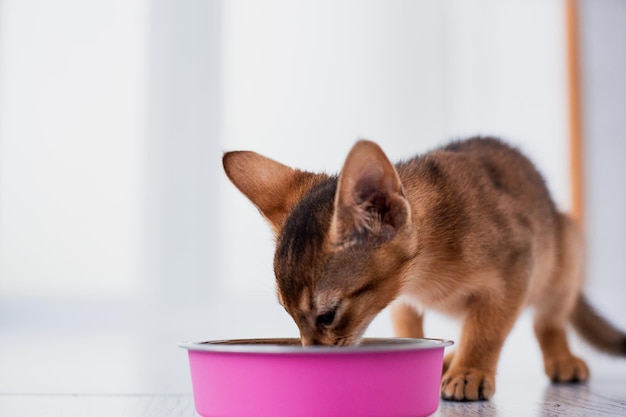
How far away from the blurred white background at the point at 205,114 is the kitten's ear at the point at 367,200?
2.59m

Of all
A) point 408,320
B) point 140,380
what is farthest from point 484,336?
point 140,380

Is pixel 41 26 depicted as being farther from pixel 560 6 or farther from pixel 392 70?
pixel 560 6

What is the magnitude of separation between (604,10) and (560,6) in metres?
0.34

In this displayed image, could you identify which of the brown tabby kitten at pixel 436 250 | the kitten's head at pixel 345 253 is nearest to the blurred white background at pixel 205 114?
the brown tabby kitten at pixel 436 250

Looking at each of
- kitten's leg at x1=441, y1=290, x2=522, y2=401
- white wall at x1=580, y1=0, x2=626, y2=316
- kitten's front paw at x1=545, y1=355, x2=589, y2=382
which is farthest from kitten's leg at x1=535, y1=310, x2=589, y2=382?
white wall at x1=580, y1=0, x2=626, y2=316

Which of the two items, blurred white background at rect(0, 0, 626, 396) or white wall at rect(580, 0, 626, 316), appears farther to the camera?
blurred white background at rect(0, 0, 626, 396)

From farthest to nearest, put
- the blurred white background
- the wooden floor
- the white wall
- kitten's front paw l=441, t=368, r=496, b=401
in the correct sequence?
the blurred white background, the white wall, kitten's front paw l=441, t=368, r=496, b=401, the wooden floor

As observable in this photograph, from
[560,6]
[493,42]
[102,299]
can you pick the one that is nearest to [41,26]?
[102,299]

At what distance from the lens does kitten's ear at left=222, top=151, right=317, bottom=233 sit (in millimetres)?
1623

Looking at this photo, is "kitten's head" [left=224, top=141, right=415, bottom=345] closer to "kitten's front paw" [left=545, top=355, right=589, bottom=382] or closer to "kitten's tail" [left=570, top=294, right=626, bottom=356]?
"kitten's front paw" [left=545, top=355, right=589, bottom=382]

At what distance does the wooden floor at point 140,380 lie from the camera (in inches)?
57.0

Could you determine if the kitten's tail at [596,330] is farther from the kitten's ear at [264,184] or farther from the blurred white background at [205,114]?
the blurred white background at [205,114]

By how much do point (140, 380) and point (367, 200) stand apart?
921mm

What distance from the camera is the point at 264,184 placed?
164 cm
